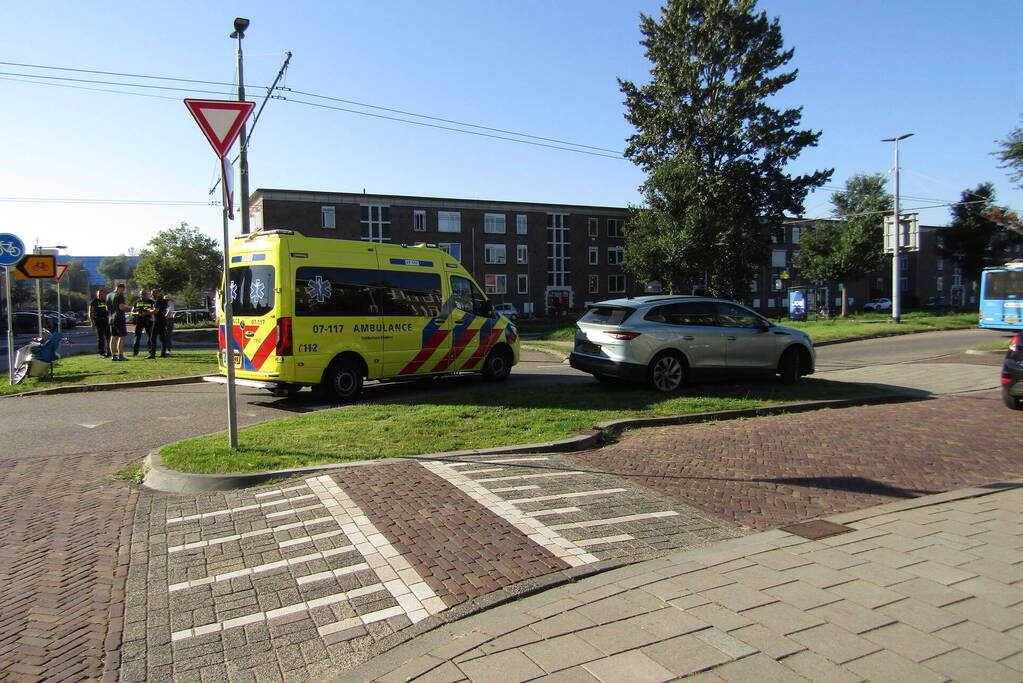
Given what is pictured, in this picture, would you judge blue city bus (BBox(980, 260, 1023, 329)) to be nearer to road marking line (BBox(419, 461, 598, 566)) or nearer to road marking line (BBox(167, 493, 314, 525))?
road marking line (BBox(419, 461, 598, 566))

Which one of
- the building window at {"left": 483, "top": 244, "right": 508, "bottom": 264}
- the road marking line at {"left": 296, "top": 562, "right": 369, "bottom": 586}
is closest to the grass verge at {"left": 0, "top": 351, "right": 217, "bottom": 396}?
the road marking line at {"left": 296, "top": 562, "right": 369, "bottom": 586}

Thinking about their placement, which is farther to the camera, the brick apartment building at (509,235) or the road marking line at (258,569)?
the brick apartment building at (509,235)

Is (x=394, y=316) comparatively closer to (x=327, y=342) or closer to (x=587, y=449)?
(x=327, y=342)

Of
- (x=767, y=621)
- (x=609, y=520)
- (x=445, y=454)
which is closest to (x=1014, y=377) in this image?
(x=609, y=520)

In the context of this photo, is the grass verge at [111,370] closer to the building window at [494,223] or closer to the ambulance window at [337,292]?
the ambulance window at [337,292]

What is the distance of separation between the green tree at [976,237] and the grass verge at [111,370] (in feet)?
197

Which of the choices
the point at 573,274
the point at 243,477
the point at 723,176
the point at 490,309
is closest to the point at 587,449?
the point at 243,477

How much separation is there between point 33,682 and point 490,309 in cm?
1038

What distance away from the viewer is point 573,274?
65438mm

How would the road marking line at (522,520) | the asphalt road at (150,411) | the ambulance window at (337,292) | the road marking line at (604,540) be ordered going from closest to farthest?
the road marking line at (522,520)
the road marking line at (604,540)
the asphalt road at (150,411)
the ambulance window at (337,292)

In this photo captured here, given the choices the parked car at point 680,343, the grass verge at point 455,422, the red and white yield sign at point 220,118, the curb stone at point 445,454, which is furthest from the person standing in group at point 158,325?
the red and white yield sign at point 220,118

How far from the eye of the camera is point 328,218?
173ft

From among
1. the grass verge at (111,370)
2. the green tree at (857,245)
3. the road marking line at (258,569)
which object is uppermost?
the green tree at (857,245)

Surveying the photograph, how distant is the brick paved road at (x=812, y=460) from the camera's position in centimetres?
530
